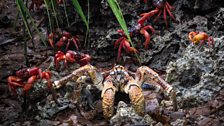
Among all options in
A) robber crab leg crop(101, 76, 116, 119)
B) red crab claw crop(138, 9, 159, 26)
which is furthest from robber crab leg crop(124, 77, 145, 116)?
red crab claw crop(138, 9, 159, 26)

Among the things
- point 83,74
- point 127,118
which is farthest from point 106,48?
point 127,118

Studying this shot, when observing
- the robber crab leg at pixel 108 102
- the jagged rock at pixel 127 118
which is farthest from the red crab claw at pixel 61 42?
the jagged rock at pixel 127 118

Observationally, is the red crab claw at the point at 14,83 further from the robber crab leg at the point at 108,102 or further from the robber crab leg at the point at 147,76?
the robber crab leg at the point at 147,76

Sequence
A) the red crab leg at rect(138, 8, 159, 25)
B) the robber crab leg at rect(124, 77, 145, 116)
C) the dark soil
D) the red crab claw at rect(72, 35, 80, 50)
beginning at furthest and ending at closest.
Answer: the red crab claw at rect(72, 35, 80, 50) → the red crab leg at rect(138, 8, 159, 25) → the dark soil → the robber crab leg at rect(124, 77, 145, 116)

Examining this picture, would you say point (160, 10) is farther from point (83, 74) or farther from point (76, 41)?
point (83, 74)

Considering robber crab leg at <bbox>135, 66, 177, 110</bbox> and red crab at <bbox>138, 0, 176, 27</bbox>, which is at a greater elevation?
red crab at <bbox>138, 0, 176, 27</bbox>

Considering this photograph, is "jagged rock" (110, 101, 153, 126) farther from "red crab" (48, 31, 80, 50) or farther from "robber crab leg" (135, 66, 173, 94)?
"red crab" (48, 31, 80, 50)

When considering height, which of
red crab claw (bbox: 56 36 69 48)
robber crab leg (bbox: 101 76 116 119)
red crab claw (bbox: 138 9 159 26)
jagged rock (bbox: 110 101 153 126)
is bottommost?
jagged rock (bbox: 110 101 153 126)

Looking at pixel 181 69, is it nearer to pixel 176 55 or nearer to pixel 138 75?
pixel 138 75
